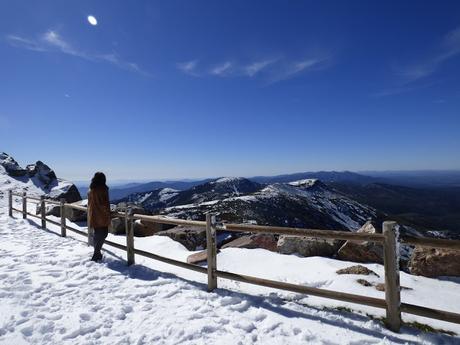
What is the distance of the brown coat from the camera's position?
10086 mm

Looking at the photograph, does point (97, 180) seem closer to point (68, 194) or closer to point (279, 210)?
point (68, 194)

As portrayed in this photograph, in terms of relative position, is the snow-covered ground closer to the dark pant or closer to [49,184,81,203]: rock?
the dark pant

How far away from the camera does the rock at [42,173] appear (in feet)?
117

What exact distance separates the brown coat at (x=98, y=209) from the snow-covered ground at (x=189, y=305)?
121cm

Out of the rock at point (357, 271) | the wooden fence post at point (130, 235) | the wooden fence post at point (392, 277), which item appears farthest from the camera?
the wooden fence post at point (130, 235)

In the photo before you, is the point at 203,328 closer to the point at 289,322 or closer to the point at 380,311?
the point at 289,322

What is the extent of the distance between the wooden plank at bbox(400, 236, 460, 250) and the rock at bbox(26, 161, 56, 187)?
1452 inches

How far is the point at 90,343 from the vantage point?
Answer: 5320 mm

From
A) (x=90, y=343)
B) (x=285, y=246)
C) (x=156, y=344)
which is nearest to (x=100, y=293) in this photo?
(x=90, y=343)

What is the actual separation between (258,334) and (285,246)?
5.36m

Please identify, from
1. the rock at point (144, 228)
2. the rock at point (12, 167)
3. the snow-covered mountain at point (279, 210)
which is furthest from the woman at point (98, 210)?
the snow-covered mountain at point (279, 210)

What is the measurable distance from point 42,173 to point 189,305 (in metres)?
35.9

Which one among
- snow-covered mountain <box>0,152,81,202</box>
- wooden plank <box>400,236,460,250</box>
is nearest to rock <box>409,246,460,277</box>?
wooden plank <box>400,236,460,250</box>

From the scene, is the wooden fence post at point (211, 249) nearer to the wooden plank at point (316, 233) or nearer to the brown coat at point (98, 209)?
the wooden plank at point (316, 233)
